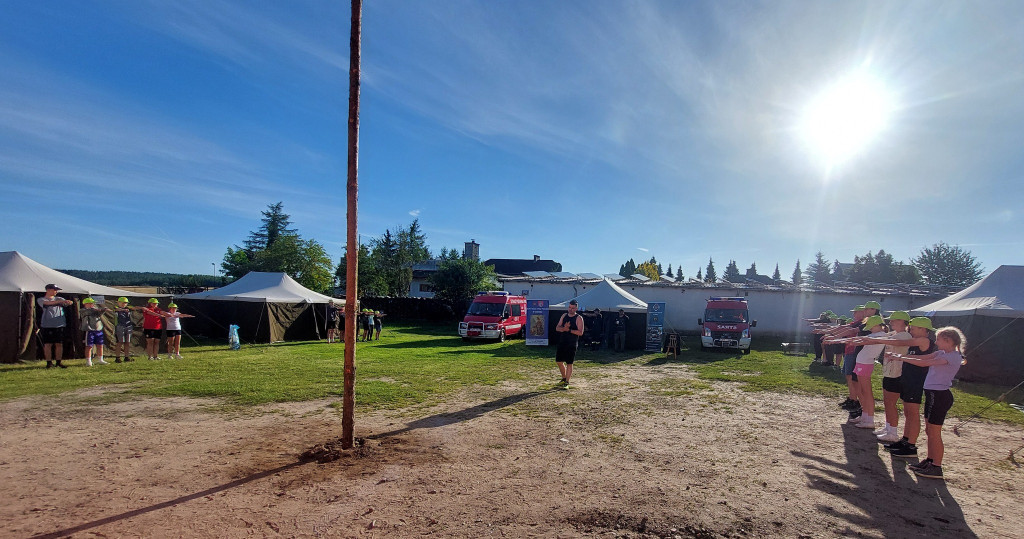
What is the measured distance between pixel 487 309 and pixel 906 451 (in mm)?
15968

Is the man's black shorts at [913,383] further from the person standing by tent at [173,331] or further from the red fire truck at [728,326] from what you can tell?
the person standing by tent at [173,331]

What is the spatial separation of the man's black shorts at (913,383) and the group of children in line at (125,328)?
1589 centimetres

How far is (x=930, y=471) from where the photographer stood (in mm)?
5164

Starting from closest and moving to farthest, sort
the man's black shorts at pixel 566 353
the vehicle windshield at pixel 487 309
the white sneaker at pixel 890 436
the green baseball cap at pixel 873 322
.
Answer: the white sneaker at pixel 890 436, the green baseball cap at pixel 873 322, the man's black shorts at pixel 566 353, the vehicle windshield at pixel 487 309

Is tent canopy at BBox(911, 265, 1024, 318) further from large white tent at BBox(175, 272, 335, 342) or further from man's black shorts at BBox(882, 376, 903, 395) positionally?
large white tent at BBox(175, 272, 335, 342)

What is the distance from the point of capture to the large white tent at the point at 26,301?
39.1 ft

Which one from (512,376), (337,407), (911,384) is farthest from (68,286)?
(911,384)

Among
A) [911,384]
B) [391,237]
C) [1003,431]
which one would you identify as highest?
[391,237]

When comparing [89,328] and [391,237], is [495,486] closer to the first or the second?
[89,328]

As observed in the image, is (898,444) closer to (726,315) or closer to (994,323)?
(994,323)

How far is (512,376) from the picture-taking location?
445 inches

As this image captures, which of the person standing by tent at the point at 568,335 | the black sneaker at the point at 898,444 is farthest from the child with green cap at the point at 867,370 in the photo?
the person standing by tent at the point at 568,335

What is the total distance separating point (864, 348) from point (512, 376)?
677 centimetres

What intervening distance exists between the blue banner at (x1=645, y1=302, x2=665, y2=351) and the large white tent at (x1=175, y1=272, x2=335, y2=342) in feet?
44.1
